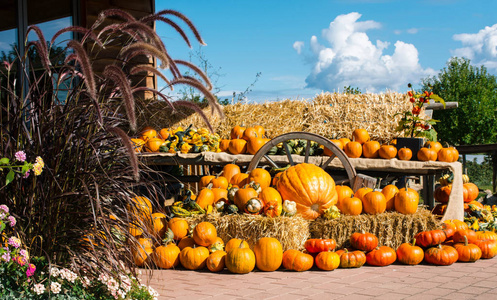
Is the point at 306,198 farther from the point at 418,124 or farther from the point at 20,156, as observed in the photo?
the point at 20,156

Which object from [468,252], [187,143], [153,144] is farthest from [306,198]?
[153,144]

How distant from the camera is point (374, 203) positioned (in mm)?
5066

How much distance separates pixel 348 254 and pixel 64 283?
2681 mm

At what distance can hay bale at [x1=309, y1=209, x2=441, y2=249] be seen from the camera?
4906mm

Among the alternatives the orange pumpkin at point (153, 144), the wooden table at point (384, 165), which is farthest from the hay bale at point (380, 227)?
the orange pumpkin at point (153, 144)

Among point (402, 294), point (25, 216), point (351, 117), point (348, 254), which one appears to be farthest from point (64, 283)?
point (351, 117)

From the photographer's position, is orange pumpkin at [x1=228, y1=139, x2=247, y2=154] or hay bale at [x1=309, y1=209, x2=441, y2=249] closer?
hay bale at [x1=309, y1=209, x2=441, y2=249]

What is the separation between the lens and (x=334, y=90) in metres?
7.80

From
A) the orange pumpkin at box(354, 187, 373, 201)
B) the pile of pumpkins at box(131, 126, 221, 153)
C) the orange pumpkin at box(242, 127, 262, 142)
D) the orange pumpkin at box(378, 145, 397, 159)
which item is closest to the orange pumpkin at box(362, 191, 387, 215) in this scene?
the orange pumpkin at box(354, 187, 373, 201)

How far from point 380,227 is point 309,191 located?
0.78 meters

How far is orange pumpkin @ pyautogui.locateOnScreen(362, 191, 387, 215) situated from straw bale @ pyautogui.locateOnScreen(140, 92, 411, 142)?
2.00 metres

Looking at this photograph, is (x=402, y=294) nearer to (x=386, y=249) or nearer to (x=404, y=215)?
(x=386, y=249)

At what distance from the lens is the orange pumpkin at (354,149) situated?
239 inches

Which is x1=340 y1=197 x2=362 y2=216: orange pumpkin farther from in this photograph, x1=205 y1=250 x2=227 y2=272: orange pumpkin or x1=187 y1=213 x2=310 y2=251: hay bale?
x1=205 y1=250 x2=227 y2=272: orange pumpkin
